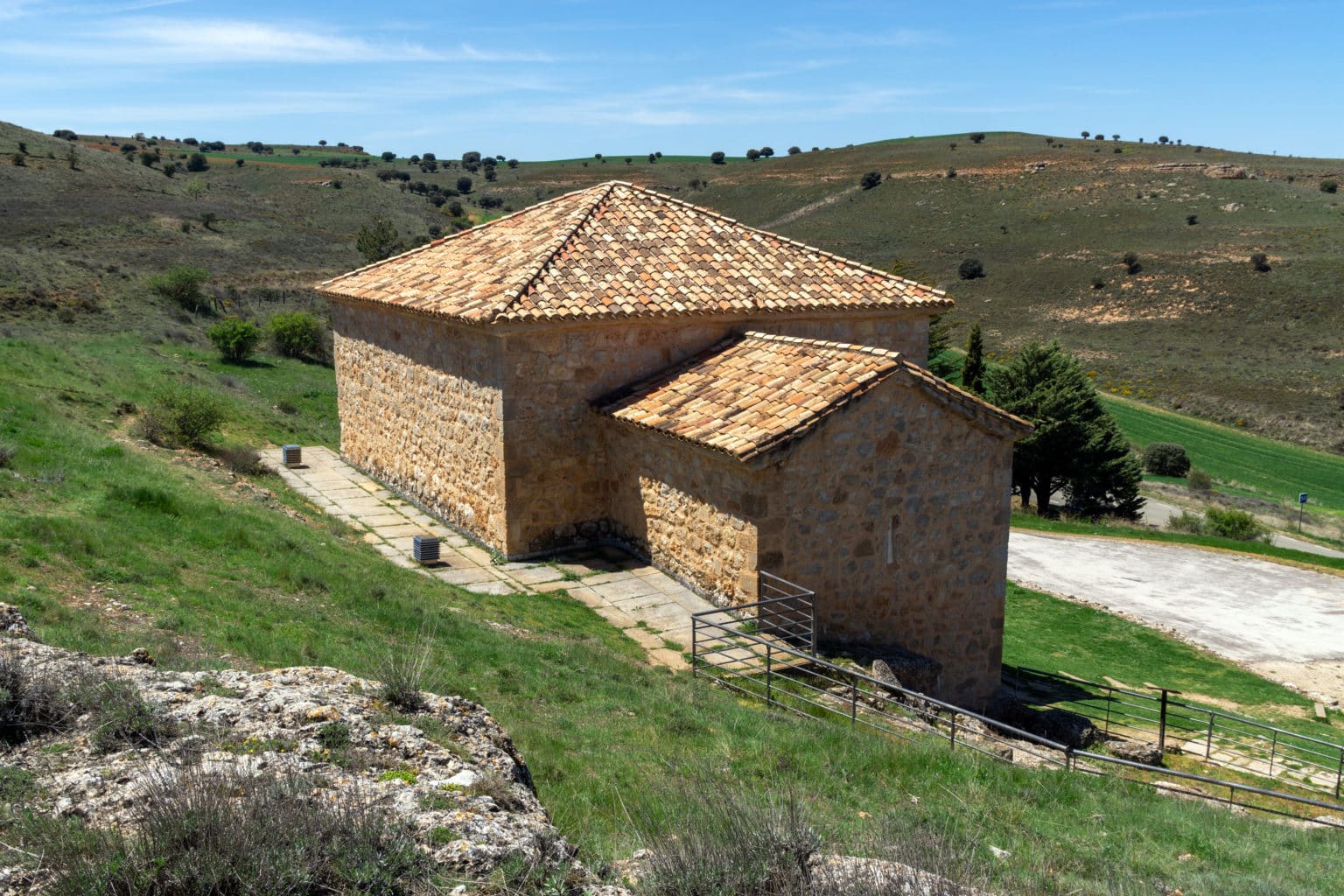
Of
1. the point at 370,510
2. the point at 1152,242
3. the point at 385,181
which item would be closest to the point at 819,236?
the point at 1152,242

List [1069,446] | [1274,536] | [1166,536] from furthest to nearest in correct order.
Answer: [1069,446] < [1274,536] < [1166,536]

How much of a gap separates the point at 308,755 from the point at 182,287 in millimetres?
37123

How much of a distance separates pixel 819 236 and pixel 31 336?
5314 centimetres

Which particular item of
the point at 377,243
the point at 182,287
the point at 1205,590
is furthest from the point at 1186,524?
the point at 377,243

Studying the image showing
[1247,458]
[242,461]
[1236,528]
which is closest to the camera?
[242,461]

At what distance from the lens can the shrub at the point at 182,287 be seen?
3684cm

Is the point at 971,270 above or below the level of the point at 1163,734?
above

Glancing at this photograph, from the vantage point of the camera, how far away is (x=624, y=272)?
14445 mm

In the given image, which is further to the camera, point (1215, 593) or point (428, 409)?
point (1215, 593)

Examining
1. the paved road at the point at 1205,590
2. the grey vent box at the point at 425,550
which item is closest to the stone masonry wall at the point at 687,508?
the grey vent box at the point at 425,550

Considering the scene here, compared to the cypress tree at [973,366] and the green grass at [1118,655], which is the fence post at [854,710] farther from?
the cypress tree at [973,366]

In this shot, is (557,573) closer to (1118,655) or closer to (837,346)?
(837,346)

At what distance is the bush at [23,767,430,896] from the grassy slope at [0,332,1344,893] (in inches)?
53.4

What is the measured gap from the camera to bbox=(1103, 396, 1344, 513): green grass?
35.3m
